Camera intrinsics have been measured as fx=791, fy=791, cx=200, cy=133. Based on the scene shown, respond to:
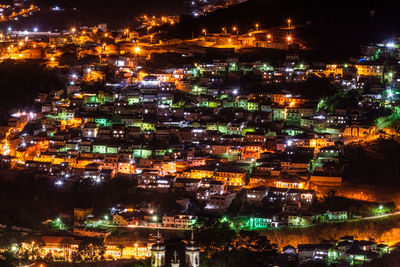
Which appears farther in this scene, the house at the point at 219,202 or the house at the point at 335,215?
the house at the point at 219,202

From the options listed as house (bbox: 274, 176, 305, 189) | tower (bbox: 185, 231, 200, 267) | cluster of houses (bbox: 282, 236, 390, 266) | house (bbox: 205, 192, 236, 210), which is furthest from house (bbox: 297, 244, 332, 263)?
house (bbox: 274, 176, 305, 189)

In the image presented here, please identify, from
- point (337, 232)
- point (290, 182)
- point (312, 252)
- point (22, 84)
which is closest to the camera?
point (312, 252)

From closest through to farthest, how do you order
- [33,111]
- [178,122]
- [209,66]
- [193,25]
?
1. [178,122]
2. [33,111]
3. [209,66]
4. [193,25]

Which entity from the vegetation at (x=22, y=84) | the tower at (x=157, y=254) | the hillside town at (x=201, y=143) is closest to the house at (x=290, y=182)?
the hillside town at (x=201, y=143)

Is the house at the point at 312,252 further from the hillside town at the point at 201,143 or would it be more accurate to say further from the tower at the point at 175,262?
the tower at the point at 175,262

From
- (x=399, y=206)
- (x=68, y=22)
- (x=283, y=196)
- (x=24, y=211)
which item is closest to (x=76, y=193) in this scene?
(x=24, y=211)

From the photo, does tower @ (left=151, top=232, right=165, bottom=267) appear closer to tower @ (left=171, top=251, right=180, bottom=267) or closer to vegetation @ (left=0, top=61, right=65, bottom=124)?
tower @ (left=171, top=251, right=180, bottom=267)

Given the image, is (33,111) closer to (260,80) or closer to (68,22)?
(260,80)

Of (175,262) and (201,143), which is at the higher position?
(201,143)

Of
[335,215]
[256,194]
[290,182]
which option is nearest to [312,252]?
[335,215]

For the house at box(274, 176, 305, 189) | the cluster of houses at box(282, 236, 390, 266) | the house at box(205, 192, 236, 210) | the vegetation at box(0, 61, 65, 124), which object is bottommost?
the cluster of houses at box(282, 236, 390, 266)

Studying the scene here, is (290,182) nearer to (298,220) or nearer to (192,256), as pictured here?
(298,220)
